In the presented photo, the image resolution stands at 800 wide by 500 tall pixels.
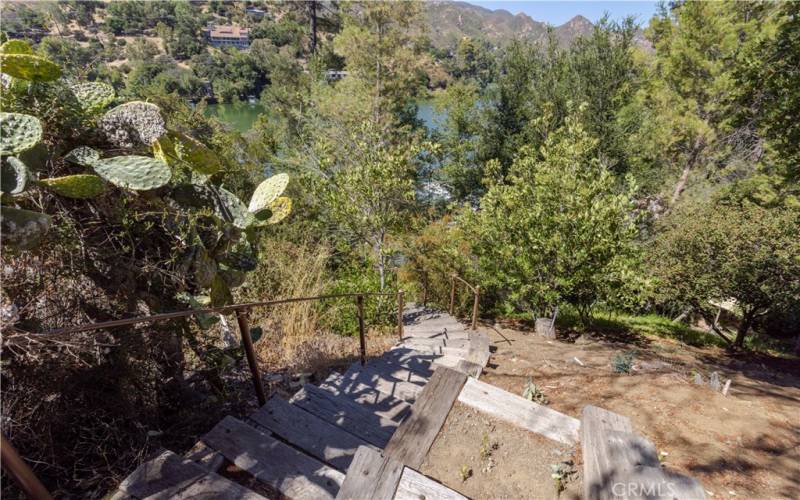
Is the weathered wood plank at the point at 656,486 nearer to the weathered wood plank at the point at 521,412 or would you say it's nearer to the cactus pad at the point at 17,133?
the weathered wood plank at the point at 521,412

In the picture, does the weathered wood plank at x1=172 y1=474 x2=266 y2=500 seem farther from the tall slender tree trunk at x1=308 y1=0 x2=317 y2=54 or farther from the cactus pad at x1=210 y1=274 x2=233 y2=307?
the tall slender tree trunk at x1=308 y1=0 x2=317 y2=54

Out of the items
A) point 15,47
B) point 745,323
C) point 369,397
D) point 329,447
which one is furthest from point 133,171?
point 745,323

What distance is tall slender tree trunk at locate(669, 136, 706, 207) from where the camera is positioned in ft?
42.5

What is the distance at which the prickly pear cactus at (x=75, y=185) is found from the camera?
167 centimetres

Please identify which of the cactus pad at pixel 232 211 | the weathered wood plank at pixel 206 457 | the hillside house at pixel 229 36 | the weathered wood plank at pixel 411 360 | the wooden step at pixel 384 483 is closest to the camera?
the wooden step at pixel 384 483

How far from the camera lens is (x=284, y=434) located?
238 cm

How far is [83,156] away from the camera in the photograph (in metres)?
1.87

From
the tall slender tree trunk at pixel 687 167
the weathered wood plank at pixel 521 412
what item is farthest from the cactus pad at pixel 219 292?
the tall slender tree trunk at pixel 687 167

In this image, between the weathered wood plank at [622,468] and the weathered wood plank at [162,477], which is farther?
the weathered wood plank at [162,477]

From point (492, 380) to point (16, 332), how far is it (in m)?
3.54

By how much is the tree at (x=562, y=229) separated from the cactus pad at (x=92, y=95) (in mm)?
5236

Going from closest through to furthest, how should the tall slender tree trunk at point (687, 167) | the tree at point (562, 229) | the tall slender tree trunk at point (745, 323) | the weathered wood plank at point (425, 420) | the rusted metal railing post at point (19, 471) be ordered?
1. the rusted metal railing post at point (19, 471)
2. the weathered wood plank at point (425, 420)
3. the tree at point (562, 229)
4. the tall slender tree trunk at point (745, 323)
5. the tall slender tree trunk at point (687, 167)

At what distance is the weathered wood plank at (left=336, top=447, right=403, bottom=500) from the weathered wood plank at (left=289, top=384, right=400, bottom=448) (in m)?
0.76

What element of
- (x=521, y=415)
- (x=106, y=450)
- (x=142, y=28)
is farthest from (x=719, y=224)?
(x=142, y=28)
